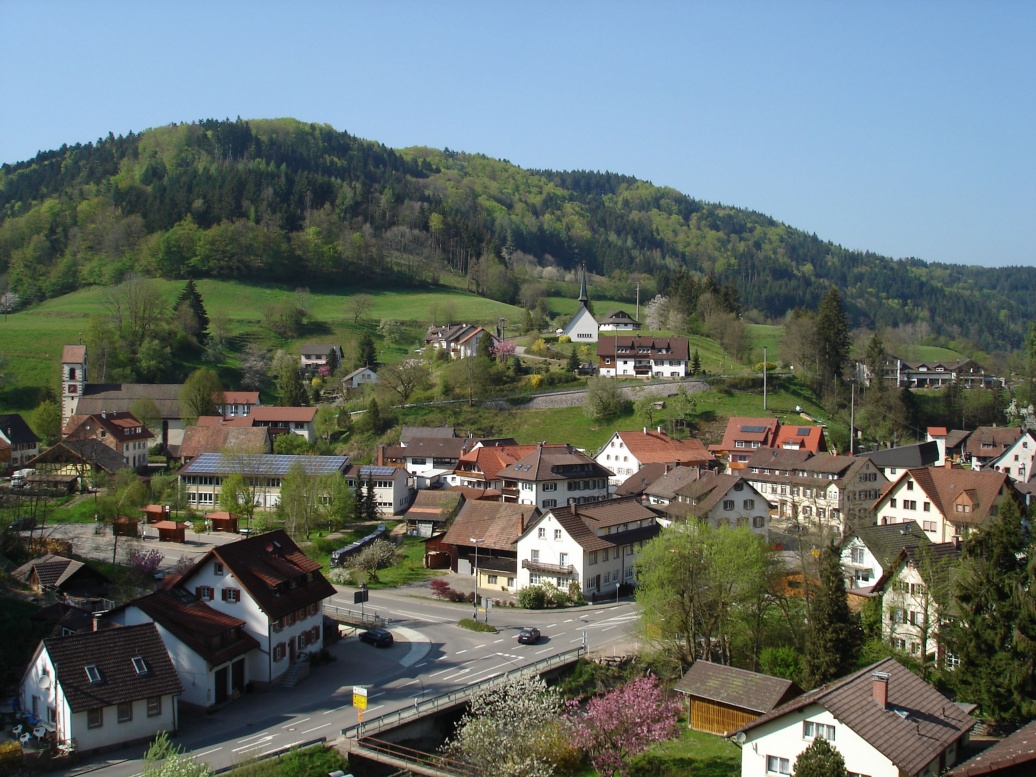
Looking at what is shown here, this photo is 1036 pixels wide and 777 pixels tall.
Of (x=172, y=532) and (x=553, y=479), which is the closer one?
(x=172, y=532)

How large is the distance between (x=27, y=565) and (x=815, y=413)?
63549 mm

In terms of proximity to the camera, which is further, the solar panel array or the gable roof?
the solar panel array

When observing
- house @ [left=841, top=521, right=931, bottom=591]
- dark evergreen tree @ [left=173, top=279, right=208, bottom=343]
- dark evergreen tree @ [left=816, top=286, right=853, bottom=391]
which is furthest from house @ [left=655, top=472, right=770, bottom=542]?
dark evergreen tree @ [left=173, top=279, right=208, bottom=343]

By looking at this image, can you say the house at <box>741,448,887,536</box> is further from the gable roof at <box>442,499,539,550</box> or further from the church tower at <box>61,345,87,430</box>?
the church tower at <box>61,345,87,430</box>

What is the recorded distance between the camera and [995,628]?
25.3 m

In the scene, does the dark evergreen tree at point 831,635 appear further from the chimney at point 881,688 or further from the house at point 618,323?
the house at point 618,323

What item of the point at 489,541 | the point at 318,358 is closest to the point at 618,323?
the point at 318,358

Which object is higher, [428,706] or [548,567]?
[548,567]

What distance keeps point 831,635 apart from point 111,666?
2161 centimetres

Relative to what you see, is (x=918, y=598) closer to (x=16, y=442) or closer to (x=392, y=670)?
(x=392, y=670)

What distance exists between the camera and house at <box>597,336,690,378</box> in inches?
3501

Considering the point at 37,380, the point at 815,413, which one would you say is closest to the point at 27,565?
the point at 37,380

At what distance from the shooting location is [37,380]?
8812 centimetres

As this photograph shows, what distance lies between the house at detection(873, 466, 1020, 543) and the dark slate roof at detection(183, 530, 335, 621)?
31949 millimetres
